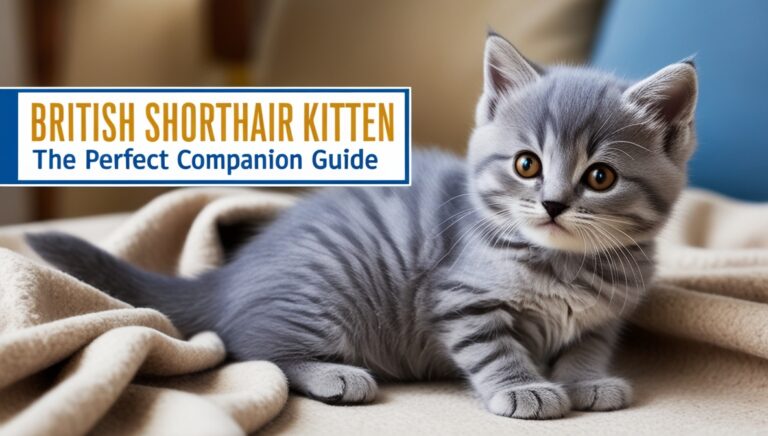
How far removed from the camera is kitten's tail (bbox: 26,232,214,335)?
1.24 m

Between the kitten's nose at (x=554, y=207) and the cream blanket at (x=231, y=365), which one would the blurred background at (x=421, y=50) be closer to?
the cream blanket at (x=231, y=365)

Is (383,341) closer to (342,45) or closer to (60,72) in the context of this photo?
(342,45)

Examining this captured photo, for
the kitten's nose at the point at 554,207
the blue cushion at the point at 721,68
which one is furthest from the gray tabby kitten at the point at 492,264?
the blue cushion at the point at 721,68

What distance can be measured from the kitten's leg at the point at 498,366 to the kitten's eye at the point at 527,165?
0.62ft

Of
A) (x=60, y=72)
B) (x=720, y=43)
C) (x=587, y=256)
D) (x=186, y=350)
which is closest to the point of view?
(x=186, y=350)

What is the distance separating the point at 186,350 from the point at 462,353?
0.36 metres

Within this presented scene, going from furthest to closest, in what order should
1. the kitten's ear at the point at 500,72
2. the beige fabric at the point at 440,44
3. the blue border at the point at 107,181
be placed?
the beige fabric at the point at 440,44
the blue border at the point at 107,181
the kitten's ear at the point at 500,72

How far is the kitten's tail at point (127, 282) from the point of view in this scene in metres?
1.24

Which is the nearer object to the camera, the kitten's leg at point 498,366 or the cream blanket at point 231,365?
the cream blanket at point 231,365

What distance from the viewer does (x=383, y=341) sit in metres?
1.22

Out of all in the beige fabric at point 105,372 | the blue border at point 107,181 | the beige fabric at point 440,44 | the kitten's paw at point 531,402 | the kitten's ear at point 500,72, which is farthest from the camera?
the beige fabric at point 440,44

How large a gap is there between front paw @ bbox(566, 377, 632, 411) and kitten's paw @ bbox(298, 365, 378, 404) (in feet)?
0.87

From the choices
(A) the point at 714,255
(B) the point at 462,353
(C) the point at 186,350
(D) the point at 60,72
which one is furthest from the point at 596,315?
(D) the point at 60,72

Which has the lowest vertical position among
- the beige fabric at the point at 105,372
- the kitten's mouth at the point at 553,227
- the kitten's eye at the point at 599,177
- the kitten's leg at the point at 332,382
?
the kitten's leg at the point at 332,382
